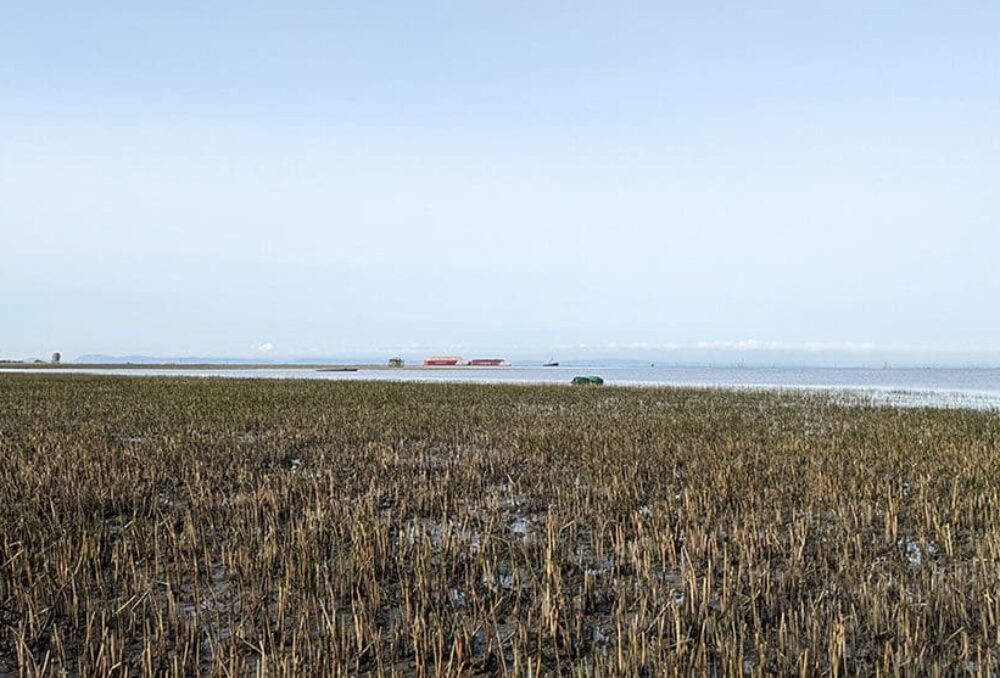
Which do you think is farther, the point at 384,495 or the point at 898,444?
the point at 898,444

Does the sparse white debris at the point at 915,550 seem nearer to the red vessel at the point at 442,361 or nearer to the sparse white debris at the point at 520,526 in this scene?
the sparse white debris at the point at 520,526

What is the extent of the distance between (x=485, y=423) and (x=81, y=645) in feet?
45.7

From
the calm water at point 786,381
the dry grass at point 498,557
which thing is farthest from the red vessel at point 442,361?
the dry grass at point 498,557

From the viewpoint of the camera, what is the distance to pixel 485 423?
18234 mm

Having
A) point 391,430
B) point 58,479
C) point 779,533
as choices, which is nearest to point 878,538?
point 779,533

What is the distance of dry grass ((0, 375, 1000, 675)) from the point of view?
14.2ft

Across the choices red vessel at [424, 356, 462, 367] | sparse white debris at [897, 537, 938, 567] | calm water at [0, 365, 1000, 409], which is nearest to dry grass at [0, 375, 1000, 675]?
sparse white debris at [897, 537, 938, 567]

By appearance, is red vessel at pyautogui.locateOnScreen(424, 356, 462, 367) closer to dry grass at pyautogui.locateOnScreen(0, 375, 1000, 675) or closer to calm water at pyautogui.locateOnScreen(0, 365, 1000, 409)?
calm water at pyautogui.locateOnScreen(0, 365, 1000, 409)

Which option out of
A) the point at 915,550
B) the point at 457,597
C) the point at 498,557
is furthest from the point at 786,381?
the point at 457,597

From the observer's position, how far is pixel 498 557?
642 centimetres

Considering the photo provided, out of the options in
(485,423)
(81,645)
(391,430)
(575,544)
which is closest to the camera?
(81,645)

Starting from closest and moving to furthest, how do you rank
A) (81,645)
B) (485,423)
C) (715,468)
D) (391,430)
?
(81,645)
(715,468)
(391,430)
(485,423)

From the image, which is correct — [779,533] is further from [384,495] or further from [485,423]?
[485,423]

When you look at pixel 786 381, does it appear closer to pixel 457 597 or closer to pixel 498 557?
pixel 498 557
